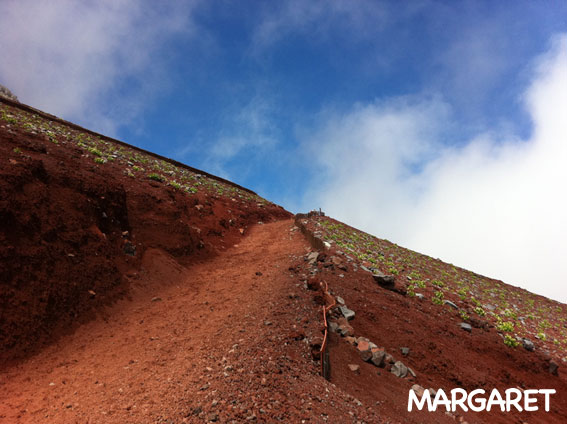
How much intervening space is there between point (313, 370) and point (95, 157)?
61.9 ft

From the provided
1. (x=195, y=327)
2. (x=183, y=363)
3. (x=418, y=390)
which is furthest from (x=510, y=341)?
(x=183, y=363)

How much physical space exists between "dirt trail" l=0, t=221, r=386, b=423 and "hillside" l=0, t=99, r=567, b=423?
0.13ft

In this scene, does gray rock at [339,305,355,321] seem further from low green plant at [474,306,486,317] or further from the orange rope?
low green plant at [474,306,486,317]

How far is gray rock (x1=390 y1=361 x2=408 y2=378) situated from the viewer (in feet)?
26.1

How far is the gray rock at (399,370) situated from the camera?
314 inches

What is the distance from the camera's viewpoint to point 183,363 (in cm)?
687

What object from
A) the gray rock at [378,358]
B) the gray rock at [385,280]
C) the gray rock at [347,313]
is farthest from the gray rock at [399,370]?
the gray rock at [385,280]

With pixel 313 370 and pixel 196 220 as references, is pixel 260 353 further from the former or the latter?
pixel 196 220

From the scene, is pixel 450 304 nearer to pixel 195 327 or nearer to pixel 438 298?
pixel 438 298

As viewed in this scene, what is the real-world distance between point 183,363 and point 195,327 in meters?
2.03

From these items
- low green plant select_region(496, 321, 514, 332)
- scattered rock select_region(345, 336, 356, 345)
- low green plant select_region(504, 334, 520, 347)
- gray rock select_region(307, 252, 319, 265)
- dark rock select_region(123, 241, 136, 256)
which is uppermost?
gray rock select_region(307, 252, 319, 265)

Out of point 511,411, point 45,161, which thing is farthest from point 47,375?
point 511,411

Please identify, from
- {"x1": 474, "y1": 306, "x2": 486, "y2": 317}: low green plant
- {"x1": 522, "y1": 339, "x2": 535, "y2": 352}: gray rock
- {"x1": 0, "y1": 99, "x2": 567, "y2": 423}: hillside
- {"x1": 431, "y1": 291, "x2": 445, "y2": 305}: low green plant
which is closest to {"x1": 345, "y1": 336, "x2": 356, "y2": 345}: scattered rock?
{"x1": 0, "y1": 99, "x2": 567, "y2": 423}: hillside

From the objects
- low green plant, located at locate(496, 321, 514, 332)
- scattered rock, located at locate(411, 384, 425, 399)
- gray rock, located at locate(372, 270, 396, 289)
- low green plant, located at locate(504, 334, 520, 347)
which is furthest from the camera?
low green plant, located at locate(496, 321, 514, 332)
